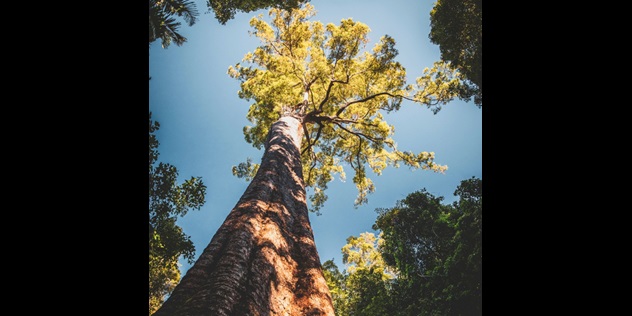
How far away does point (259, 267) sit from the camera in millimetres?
3107

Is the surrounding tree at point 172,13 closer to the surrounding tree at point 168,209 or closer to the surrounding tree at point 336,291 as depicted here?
the surrounding tree at point 168,209

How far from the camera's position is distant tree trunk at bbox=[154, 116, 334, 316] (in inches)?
98.9

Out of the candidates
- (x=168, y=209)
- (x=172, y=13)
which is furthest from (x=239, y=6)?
(x=168, y=209)

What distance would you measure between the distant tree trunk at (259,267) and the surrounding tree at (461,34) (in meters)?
5.50

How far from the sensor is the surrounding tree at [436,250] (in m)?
9.77

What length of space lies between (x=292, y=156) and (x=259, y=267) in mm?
3807

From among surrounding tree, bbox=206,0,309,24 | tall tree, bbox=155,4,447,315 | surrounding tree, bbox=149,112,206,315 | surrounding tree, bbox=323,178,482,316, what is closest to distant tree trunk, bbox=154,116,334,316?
tall tree, bbox=155,4,447,315

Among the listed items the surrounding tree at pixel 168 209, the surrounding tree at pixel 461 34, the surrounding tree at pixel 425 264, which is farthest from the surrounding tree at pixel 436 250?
the surrounding tree at pixel 168 209

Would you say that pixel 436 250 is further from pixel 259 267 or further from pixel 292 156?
pixel 259 267

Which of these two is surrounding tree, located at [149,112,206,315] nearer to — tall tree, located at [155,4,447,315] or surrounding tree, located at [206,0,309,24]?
tall tree, located at [155,4,447,315]
